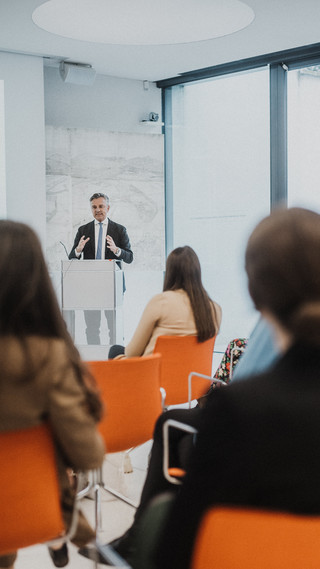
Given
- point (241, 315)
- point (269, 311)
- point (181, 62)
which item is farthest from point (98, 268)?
point (269, 311)

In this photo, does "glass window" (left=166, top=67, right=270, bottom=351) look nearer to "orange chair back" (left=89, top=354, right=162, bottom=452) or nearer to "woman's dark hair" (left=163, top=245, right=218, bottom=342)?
"woman's dark hair" (left=163, top=245, right=218, bottom=342)

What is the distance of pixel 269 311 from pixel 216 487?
338 mm

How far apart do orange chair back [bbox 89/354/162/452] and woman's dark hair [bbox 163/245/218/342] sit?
85 cm

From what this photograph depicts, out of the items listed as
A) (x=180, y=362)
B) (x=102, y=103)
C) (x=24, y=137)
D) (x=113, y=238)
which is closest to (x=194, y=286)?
(x=180, y=362)

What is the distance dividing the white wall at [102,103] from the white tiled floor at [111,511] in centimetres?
522

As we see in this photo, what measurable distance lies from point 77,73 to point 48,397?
695 cm

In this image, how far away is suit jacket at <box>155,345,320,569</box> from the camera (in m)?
1.15

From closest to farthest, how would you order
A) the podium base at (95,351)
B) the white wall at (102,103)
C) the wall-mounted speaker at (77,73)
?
1. the podium base at (95,351)
2. the wall-mounted speaker at (77,73)
3. the white wall at (102,103)

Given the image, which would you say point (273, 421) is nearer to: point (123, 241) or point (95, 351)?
point (95, 351)

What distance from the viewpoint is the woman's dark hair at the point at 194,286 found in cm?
379

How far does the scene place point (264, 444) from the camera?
3.78ft

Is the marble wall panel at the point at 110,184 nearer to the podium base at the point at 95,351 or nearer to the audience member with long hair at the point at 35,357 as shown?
the podium base at the point at 95,351

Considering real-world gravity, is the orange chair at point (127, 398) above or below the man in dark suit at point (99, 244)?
below

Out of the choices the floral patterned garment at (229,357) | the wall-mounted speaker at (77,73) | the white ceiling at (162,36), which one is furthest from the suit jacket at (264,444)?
the wall-mounted speaker at (77,73)
